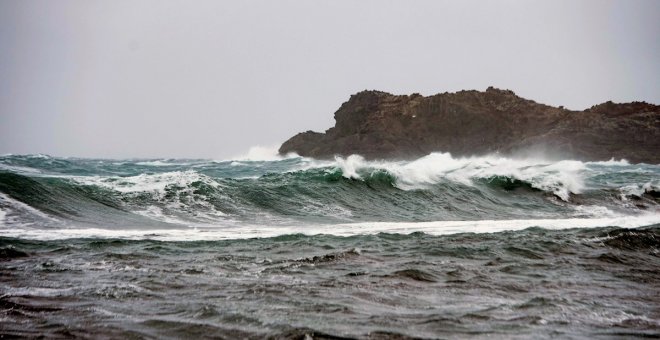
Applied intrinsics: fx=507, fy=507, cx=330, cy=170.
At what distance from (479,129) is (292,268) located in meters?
66.9

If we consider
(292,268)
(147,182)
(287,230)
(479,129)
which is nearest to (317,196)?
(147,182)

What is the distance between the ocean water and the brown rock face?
51.6 metres

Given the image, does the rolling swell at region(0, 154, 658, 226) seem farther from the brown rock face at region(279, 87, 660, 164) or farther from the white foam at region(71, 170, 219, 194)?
the brown rock face at region(279, 87, 660, 164)

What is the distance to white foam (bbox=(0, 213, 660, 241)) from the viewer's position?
902cm

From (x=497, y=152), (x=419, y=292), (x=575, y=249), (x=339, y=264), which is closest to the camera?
(x=419, y=292)

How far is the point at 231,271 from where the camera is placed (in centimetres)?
604

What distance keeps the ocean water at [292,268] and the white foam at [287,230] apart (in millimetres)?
52

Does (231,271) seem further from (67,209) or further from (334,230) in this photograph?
(67,209)

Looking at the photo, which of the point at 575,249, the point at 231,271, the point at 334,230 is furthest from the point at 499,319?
the point at 334,230

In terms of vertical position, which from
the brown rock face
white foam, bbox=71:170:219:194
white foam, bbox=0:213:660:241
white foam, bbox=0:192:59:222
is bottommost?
white foam, bbox=0:213:660:241

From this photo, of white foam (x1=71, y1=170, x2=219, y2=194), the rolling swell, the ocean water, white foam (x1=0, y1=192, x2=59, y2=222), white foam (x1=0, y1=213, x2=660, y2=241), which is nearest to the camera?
the ocean water

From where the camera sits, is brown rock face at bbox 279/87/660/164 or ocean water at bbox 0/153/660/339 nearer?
ocean water at bbox 0/153/660/339

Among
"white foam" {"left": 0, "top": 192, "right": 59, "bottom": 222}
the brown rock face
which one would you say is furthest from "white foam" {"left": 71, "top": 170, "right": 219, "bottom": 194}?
the brown rock face

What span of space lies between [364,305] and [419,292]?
84 cm
